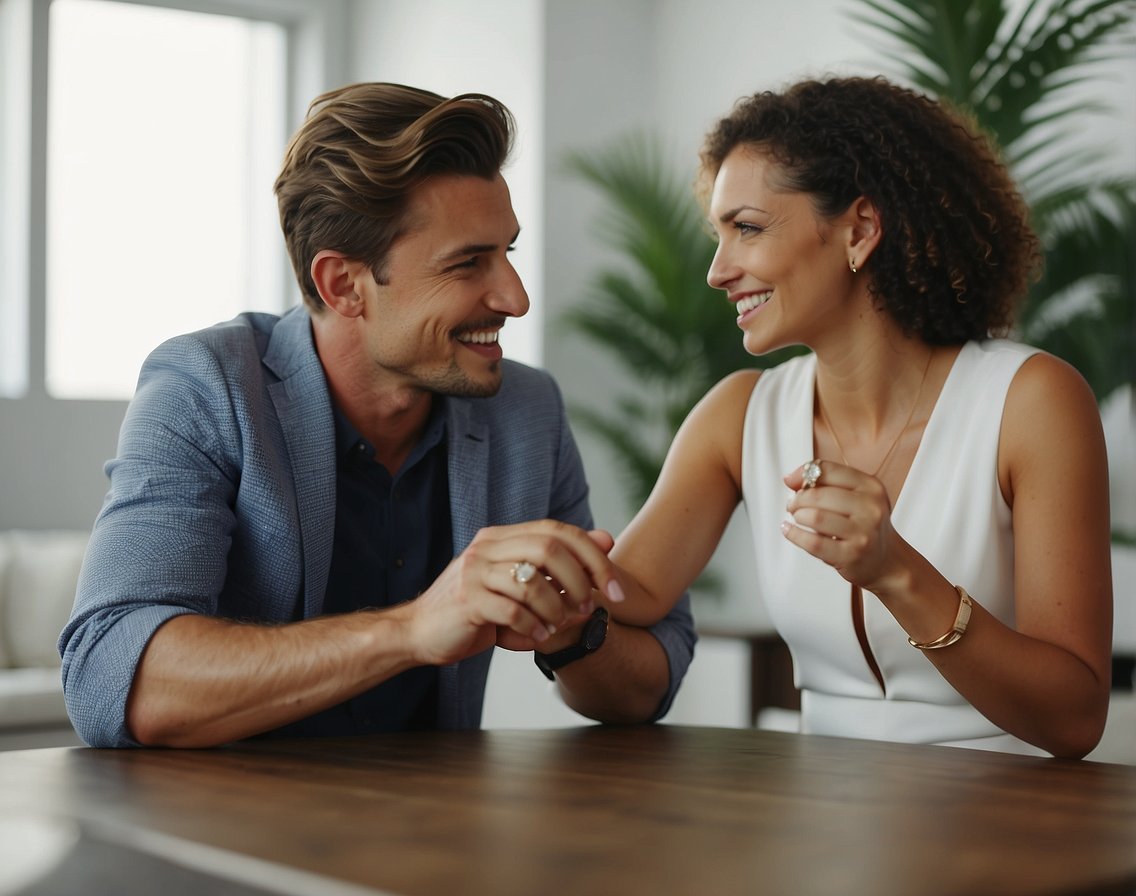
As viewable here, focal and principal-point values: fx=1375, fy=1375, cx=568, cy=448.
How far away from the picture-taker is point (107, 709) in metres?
1.46

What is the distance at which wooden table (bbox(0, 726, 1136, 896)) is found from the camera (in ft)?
2.75

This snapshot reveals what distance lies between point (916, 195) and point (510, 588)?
3.26ft

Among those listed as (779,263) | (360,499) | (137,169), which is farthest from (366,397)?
(137,169)

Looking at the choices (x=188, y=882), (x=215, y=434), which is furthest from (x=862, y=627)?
(x=188, y=882)

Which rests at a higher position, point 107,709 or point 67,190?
point 67,190

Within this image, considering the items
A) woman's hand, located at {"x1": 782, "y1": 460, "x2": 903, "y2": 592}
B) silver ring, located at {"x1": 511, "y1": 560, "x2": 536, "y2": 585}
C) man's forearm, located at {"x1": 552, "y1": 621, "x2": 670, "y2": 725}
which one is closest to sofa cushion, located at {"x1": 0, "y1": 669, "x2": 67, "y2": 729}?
man's forearm, located at {"x1": 552, "y1": 621, "x2": 670, "y2": 725}

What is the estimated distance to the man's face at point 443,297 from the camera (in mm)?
1954

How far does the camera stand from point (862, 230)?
2.07 metres

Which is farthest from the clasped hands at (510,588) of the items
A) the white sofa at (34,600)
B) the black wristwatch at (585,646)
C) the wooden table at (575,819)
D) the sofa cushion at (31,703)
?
the white sofa at (34,600)

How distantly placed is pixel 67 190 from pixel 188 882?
5499 mm

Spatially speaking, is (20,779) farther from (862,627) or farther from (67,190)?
(67,190)

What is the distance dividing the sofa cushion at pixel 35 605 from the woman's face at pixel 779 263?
333cm

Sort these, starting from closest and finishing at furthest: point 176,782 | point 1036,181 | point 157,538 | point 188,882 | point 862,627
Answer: point 188,882, point 176,782, point 157,538, point 862,627, point 1036,181

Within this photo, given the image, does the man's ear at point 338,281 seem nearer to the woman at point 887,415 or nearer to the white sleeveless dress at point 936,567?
the woman at point 887,415
